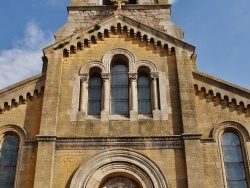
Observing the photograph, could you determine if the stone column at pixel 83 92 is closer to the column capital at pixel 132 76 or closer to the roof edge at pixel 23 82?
the roof edge at pixel 23 82

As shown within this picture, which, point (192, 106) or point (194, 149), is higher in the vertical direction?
point (192, 106)

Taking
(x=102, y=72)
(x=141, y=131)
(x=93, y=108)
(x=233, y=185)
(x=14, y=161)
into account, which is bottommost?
(x=233, y=185)

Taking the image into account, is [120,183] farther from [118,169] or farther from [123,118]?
[123,118]

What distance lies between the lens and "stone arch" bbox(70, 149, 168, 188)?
14.8 meters

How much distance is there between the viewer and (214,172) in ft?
49.6

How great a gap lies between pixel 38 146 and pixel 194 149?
5.43 m

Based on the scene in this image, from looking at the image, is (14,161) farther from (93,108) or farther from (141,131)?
(141,131)

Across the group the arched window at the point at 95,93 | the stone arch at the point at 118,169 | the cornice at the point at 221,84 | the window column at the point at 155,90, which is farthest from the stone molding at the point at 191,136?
the arched window at the point at 95,93

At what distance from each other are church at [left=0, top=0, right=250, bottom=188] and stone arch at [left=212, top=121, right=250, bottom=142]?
36 mm

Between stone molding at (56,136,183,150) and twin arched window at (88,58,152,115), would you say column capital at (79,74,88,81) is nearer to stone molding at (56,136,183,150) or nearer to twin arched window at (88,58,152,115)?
twin arched window at (88,58,152,115)

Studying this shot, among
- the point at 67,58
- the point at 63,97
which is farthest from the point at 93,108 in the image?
the point at 67,58

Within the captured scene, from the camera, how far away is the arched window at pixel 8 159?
15289mm

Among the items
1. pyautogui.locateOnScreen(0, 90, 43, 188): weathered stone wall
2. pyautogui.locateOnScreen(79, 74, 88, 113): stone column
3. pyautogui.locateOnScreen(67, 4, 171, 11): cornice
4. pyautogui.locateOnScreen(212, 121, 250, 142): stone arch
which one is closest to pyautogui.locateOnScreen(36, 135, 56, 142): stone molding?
pyautogui.locateOnScreen(0, 90, 43, 188): weathered stone wall

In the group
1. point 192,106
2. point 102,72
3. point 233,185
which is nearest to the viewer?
point 233,185
